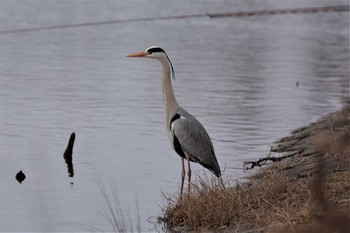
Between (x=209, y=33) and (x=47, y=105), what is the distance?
16828 mm

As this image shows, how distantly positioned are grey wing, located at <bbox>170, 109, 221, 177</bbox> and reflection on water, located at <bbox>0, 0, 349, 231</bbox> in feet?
2.78

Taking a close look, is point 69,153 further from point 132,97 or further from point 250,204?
point 132,97

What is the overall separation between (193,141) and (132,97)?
30.6ft

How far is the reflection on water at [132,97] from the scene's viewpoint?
12.0 meters

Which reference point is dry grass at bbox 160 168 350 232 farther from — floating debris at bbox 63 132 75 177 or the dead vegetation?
floating debris at bbox 63 132 75 177

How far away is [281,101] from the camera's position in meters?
20.3

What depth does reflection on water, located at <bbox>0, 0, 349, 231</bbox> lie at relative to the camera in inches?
473

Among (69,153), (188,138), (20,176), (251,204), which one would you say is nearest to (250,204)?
(251,204)

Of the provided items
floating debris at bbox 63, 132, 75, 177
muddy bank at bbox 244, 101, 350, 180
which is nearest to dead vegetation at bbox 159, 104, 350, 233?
muddy bank at bbox 244, 101, 350, 180

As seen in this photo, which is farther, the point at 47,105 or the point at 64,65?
the point at 64,65

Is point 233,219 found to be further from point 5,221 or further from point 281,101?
point 281,101

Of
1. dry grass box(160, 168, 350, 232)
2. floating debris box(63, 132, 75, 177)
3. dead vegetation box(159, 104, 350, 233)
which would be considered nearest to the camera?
dead vegetation box(159, 104, 350, 233)

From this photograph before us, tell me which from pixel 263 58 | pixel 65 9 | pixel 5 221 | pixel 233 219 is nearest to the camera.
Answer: pixel 233 219

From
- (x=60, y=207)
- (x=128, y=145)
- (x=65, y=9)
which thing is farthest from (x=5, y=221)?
(x=65, y=9)
